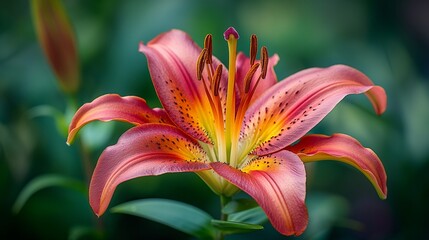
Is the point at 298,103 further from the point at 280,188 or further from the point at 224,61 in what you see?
the point at 224,61

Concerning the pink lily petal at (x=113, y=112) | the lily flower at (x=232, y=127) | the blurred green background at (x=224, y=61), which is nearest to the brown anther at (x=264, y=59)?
the lily flower at (x=232, y=127)

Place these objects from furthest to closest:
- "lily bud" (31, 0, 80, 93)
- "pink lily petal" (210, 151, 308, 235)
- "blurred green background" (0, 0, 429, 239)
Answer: "blurred green background" (0, 0, 429, 239) < "lily bud" (31, 0, 80, 93) < "pink lily petal" (210, 151, 308, 235)

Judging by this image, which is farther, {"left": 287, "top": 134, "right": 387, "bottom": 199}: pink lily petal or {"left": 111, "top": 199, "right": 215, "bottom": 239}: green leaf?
{"left": 111, "top": 199, "right": 215, "bottom": 239}: green leaf

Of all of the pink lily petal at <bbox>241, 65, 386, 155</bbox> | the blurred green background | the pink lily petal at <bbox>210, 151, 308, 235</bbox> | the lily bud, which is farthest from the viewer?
the blurred green background

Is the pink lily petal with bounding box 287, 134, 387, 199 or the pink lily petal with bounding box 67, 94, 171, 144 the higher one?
the pink lily petal with bounding box 67, 94, 171, 144

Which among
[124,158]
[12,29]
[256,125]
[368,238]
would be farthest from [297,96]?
[12,29]

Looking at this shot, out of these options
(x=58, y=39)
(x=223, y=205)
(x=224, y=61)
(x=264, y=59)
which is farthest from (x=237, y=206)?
(x=224, y=61)

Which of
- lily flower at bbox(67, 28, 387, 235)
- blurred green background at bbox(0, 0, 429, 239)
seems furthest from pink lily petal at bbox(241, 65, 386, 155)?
blurred green background at bbox(0, 0, 429, 239)

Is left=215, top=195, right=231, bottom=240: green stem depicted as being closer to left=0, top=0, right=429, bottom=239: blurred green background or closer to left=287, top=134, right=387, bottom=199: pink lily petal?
left=287, top=134, right=387, bottom=199: pink lily petal
